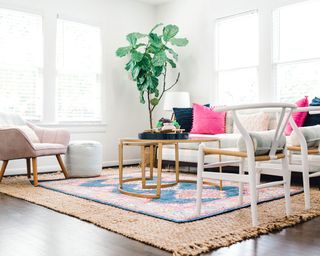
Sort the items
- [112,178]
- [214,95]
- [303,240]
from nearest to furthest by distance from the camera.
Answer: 1. [303,240]
2. [112,178]
3. [214,95]

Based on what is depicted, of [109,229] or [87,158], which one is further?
[87,158]

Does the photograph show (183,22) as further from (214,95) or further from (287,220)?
(287,220)

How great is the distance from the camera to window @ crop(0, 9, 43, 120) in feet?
16.7

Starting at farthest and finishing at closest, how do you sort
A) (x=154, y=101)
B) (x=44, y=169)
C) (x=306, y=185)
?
(x=154, y=101) → (x=44, y=169) → (x=306, y=185)

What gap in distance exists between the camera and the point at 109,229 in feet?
7.89

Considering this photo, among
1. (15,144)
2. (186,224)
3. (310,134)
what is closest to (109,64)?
(15,144)

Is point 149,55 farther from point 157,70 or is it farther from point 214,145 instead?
point 214,145

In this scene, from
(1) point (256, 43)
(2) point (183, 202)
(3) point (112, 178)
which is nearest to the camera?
(2) point (183, 202)

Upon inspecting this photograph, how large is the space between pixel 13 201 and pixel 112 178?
1.49m

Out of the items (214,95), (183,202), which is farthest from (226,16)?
(183,202)

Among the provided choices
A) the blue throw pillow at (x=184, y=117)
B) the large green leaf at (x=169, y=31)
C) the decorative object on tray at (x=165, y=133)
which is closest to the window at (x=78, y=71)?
the large green leaf at (x=169, y=31)

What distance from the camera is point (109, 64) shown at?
6.27 meters

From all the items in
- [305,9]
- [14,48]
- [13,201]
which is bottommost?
[13,201]

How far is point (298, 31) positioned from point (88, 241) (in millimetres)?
4182
